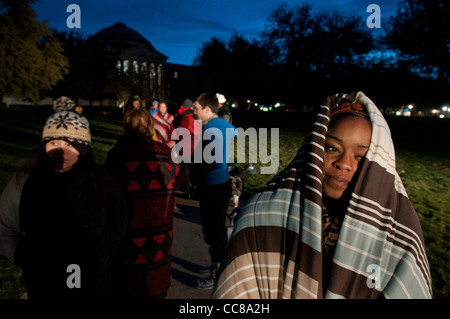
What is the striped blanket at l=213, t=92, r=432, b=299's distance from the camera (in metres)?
1.27

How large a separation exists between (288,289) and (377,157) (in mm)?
724

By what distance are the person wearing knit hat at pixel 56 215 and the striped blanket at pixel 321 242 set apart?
Result: 4.36 feet

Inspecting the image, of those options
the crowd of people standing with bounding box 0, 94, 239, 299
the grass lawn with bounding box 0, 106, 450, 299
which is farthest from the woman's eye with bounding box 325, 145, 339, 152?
the grass lawn with bounding box 0, 106, 450, 299

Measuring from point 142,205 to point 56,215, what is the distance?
2.67 ft

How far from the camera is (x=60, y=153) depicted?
2123 millimetres

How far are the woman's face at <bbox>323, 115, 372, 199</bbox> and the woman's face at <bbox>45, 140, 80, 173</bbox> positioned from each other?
179 cm

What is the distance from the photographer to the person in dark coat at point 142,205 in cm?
277

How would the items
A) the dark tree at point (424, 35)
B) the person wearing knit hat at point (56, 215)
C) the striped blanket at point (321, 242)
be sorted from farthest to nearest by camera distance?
the dark tree at point (424, 35), the person wearing knit hat at point (56, 215), the striped blanket at point (321, 242)

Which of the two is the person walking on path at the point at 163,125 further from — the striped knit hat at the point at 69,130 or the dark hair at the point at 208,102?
the striped knit hat at the point at 69,130

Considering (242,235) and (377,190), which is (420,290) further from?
(242,235)

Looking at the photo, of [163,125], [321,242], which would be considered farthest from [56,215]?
[163,125]

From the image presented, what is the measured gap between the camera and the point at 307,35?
35.5m

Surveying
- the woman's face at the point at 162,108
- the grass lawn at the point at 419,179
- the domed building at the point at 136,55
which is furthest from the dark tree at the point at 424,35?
the domed building at the point at 136,55

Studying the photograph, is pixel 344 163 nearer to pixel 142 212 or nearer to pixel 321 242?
pixel 321 242
